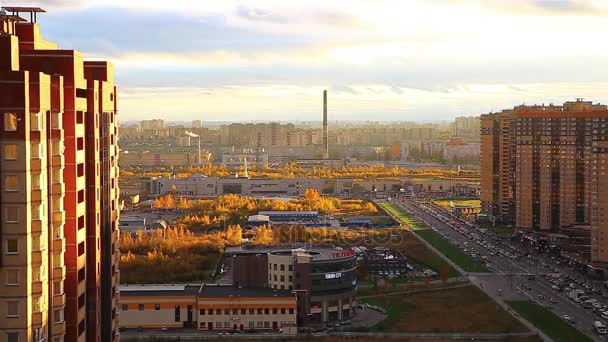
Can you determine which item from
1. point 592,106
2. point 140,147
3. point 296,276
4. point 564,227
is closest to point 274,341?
point 296,276

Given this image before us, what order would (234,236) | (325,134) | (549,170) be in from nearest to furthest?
(234,236) < (549,170) < (325,134)

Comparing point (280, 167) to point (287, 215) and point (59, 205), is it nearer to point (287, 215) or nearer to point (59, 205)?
point (287, 215)

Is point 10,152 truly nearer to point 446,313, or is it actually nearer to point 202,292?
point 202,292

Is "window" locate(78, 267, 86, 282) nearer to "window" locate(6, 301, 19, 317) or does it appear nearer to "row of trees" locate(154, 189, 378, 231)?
"window" locate(6, 301, 19, 317)

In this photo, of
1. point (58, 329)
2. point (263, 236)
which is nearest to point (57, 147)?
point (58, 329)

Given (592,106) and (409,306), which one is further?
(592,106)

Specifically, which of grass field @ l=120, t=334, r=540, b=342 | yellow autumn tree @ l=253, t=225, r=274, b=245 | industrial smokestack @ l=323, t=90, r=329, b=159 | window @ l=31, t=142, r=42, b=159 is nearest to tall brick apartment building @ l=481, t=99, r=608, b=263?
yellow autumn tree @ l=253, t=225, r=274, b=245

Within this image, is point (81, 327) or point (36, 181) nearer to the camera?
point (36, 181)
